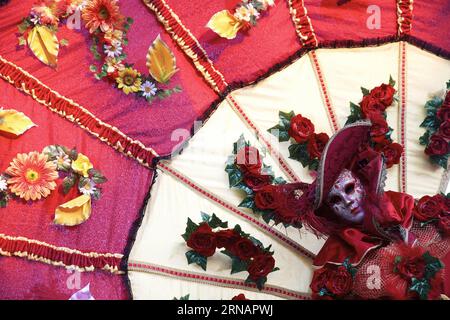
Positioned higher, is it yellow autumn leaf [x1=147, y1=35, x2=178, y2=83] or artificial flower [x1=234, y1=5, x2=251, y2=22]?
artificial flower [x1=234, y1=5, x2=251, y2=22]

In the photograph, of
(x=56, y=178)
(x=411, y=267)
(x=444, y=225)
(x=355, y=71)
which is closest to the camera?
(x=411, y=267)

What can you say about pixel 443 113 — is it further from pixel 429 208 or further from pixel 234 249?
pixel 234 249

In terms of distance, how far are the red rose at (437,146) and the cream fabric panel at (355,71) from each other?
0.41 ft

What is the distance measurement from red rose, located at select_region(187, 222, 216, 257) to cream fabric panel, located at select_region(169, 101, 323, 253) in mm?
162

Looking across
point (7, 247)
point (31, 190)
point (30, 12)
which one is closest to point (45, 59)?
point (30, 12)

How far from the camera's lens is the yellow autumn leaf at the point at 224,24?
2.21 metres

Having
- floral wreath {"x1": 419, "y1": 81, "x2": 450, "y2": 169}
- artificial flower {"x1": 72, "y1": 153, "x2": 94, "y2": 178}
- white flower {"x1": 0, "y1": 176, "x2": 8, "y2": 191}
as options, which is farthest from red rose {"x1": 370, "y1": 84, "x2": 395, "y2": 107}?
white flower {"x1": 0, "y1": 176, "x2": 8, "y2": 191}

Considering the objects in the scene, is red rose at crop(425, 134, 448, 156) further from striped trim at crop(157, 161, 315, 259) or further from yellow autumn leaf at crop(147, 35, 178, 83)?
yellow autumn leaf at crop(147, 35, 178, 83)

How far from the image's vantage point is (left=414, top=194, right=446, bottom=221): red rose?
6.49 feet

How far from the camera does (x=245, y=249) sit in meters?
1.99

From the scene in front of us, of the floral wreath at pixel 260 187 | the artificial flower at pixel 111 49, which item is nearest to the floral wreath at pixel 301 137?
the floral wreath at pixel 260 187

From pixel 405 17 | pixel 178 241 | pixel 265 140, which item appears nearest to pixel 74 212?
pixel 178 241

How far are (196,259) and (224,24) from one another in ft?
2.46

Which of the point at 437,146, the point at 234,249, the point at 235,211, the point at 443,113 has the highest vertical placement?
the point at 443,113
